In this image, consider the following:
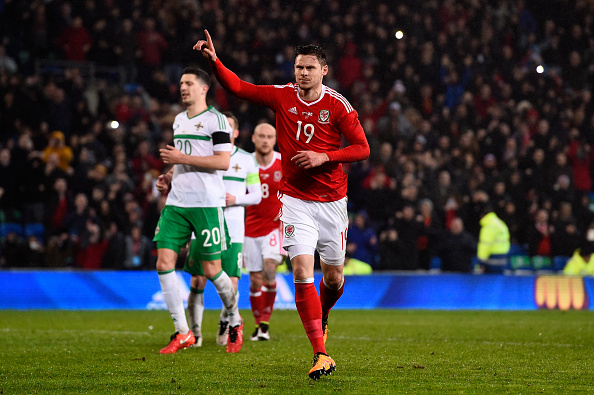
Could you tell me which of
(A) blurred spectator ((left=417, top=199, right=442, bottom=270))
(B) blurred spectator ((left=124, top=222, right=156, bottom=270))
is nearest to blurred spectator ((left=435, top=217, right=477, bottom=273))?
(A) blurred spectator ((left=417, top=199, right=442, bottom=270))

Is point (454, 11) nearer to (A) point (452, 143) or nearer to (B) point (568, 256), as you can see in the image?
(A) point (452, 143)

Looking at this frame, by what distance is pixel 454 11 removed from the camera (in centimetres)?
2383

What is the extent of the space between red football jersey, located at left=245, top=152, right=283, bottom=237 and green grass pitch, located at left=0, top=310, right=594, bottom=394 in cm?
131

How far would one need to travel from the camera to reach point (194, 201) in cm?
784

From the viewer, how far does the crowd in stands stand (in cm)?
1566

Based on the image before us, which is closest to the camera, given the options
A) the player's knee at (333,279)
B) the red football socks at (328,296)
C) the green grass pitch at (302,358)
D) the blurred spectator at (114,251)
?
the green grass pitch at (302,358)

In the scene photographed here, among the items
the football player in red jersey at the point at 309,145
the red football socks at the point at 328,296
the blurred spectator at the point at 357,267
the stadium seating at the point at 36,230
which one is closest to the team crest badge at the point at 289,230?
the football player in red jersey at the point at 309,145

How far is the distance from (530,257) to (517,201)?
1466mm

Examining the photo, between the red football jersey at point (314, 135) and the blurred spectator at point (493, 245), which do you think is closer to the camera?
the red football jersey at point (314, 135)

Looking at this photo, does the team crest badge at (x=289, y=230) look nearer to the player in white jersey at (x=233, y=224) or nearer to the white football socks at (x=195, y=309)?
the player in white jersey at (x=233, y=224)

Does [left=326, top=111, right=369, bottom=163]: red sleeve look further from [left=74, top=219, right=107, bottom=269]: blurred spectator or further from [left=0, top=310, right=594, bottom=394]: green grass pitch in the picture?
[left=74, top=219, right=107, bottom=269]: blurred spectator

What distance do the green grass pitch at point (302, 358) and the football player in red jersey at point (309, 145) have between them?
0.88m

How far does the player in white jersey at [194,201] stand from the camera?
25.5 ft

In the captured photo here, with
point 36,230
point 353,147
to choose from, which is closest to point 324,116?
point 353,147
